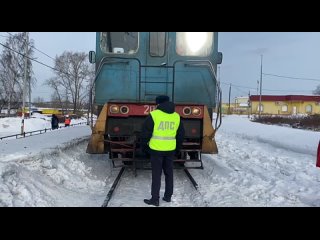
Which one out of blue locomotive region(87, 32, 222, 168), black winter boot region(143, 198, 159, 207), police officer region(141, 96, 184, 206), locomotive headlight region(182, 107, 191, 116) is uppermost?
blue locomotive region(87, 32, 222, 168)

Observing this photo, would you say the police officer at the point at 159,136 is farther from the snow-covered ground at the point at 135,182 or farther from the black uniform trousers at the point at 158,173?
the snow-covered ground at the point at 135,182

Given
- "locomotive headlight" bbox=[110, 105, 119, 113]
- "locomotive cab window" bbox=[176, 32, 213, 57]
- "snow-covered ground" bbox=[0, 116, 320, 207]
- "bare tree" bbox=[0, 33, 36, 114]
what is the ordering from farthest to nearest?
1. "bare tree" bbox=[0, 33, 36, 114]
2. "locomotive cab window" bbox=[176, 32, 213, 57]
3. "locomotive headlight" bbox=[110, 105, 119, 113]
4. "snow-covered ground" bbox=[0, 116, 320, 207]

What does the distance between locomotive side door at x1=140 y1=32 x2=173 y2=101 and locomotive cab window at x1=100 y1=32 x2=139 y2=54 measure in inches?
12.3

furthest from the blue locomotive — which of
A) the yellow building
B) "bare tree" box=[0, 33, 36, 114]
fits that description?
the yellow building

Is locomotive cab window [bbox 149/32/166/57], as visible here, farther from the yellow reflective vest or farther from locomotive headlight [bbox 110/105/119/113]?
the yellow reflective vest

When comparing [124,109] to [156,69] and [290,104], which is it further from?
[290,104]

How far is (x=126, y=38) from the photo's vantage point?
874 centimetres

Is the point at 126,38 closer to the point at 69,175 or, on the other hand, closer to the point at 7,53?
the point at 69,175

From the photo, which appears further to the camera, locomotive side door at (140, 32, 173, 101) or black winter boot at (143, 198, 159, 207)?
locomotive side door at (140, 32, 173, 101)

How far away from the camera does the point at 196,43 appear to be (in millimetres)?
8922

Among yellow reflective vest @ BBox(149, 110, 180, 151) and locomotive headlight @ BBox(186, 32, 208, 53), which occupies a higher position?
locomotive headlight @ BBox(186, 32, 208, 53)

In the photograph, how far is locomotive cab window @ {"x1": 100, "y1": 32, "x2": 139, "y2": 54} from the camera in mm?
8727

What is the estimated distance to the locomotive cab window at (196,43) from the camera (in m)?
8.85

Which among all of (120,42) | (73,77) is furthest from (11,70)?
(120,42)
